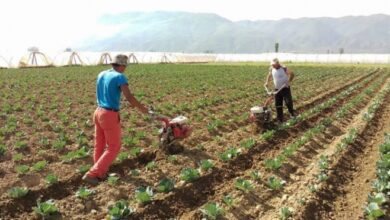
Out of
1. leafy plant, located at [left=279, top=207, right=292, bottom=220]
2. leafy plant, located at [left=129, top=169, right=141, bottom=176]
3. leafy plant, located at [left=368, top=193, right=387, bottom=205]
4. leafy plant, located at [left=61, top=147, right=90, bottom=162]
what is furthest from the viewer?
leafy plant, located at [left=61, top=147, right=90, bottom=162]

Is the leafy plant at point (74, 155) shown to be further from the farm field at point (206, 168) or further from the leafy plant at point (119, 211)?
the leafy plant at point (119, 211)

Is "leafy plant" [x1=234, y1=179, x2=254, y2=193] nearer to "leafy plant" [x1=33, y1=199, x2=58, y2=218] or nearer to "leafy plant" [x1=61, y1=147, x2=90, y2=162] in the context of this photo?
"leafy plant" [x1=33, y1=199, x2=58, y2=218]

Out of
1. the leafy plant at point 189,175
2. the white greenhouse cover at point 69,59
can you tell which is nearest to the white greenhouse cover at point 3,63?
the white greenhouse cover at point 69,59

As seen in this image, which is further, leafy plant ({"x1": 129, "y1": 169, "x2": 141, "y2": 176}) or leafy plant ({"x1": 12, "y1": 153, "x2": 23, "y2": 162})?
leafy plant ({"x1": 12, "y1": 153, "x2": 23, "y2": 162})

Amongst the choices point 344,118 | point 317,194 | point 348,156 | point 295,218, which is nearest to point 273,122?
point 344,118

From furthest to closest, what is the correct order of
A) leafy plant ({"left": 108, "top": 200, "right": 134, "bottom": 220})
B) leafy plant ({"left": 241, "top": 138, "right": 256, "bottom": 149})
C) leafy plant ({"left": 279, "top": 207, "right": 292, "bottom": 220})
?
leafy plant ({"left": 241, "top": 138, "right": 256, "bottom": 149}), leafy plant ({"left": 279, "top": 207, "right": 292, "bottom": 220}), leafy plant ({"left": 108, "top": 200, "right": 134, "bottom": 220})

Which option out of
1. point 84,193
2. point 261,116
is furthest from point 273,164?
point 261,116

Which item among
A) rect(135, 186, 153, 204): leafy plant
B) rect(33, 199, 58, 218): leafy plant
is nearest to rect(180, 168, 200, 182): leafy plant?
rect(135, 186, 153, 204): leafy plant

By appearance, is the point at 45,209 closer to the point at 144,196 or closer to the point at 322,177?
the point at 144,196

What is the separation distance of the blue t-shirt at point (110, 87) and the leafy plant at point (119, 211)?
1767mm

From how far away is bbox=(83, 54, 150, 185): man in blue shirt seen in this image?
7.14 m

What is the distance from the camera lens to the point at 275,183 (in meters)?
7.32

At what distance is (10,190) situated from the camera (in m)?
6.94

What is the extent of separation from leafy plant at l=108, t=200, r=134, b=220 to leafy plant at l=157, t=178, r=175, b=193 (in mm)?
893
